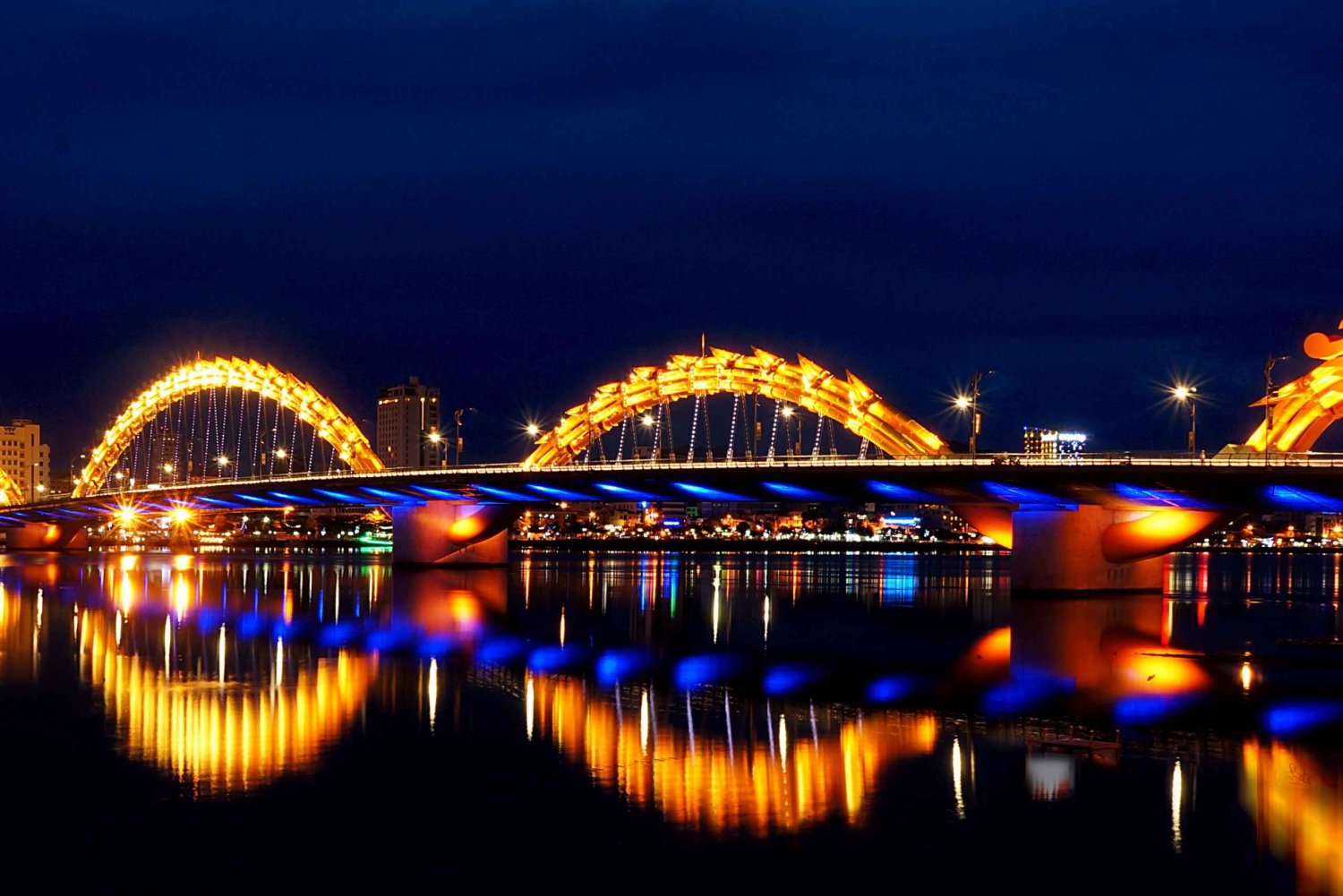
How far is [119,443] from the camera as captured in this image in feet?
457

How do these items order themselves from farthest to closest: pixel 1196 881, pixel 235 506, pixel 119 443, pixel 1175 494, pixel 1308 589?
1. pixel 119 443
2. pixel 235 506
3. pixel 1308 589
4. pixel 1175 494
5. pixel 1196 881

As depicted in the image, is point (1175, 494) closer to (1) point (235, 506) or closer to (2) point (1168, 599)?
(2) point (1168, 599)

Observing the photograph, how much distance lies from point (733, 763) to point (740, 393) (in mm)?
59844

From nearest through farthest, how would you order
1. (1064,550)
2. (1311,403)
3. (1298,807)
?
(1298,807) → (1064,550) → (1311,403)

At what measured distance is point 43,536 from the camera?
5684 inches

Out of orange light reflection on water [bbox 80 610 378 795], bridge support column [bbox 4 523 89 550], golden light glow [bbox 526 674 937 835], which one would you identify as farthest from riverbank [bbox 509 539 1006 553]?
golden light glow [bbox 526 674 937 835]

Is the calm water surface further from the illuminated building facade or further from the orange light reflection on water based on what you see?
the illuminated building facade

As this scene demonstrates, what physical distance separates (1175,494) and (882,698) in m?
30.9

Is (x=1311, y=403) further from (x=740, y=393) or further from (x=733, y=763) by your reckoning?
(x=733, y=763)

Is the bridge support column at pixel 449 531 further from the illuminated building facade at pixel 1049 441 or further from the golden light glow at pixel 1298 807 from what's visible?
the golden light glow at pixel 1298 807

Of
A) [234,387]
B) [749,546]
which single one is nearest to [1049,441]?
[234,387]

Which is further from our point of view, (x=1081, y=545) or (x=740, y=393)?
(x=740, y=393)

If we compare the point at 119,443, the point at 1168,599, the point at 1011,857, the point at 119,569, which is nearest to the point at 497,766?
the point at 1011,857

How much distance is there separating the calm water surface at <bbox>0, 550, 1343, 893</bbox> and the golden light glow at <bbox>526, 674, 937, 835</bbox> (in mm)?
86
